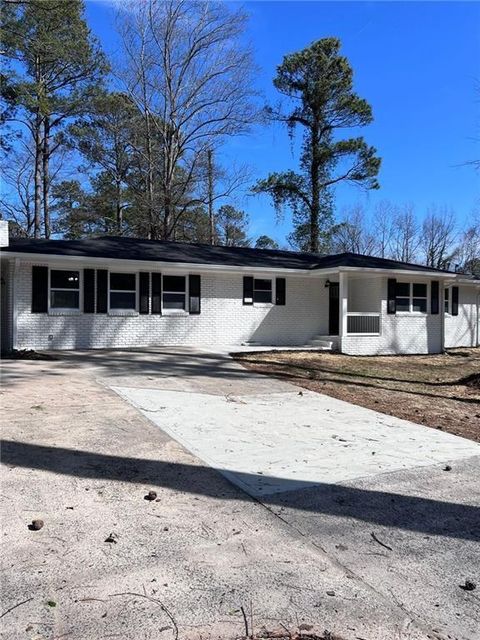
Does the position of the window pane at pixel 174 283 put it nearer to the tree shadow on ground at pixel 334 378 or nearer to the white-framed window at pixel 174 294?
the white-framed window at pixel 174 294

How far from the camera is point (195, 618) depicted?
95.8 inches

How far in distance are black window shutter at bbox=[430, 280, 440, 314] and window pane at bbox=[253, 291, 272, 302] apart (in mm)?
5965

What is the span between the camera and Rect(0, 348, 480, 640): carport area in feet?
8.20

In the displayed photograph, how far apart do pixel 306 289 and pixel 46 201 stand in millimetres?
18102

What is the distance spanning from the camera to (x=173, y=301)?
16656 millimetres

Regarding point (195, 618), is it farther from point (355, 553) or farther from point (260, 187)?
point (260, 187)

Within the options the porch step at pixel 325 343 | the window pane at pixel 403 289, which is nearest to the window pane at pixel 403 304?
the window pane at pixel 403 289

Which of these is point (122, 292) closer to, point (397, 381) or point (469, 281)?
point (397, 381)

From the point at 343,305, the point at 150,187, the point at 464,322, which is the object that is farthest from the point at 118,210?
the point at 464,322

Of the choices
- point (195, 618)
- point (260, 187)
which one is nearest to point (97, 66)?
point (260, 187)

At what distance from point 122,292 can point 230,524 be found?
1300cm

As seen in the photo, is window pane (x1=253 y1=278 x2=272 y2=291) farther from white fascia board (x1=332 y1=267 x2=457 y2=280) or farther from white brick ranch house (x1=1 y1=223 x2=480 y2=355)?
white fascia board (x1=332 y1=267 x2=457 y2=280)

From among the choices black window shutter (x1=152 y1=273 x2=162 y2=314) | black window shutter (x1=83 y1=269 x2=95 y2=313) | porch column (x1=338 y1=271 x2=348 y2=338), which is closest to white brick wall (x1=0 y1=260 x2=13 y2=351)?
black window shutter (x1=83 y1=269 x2=95 y2=313)

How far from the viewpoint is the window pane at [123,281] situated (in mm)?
15758
